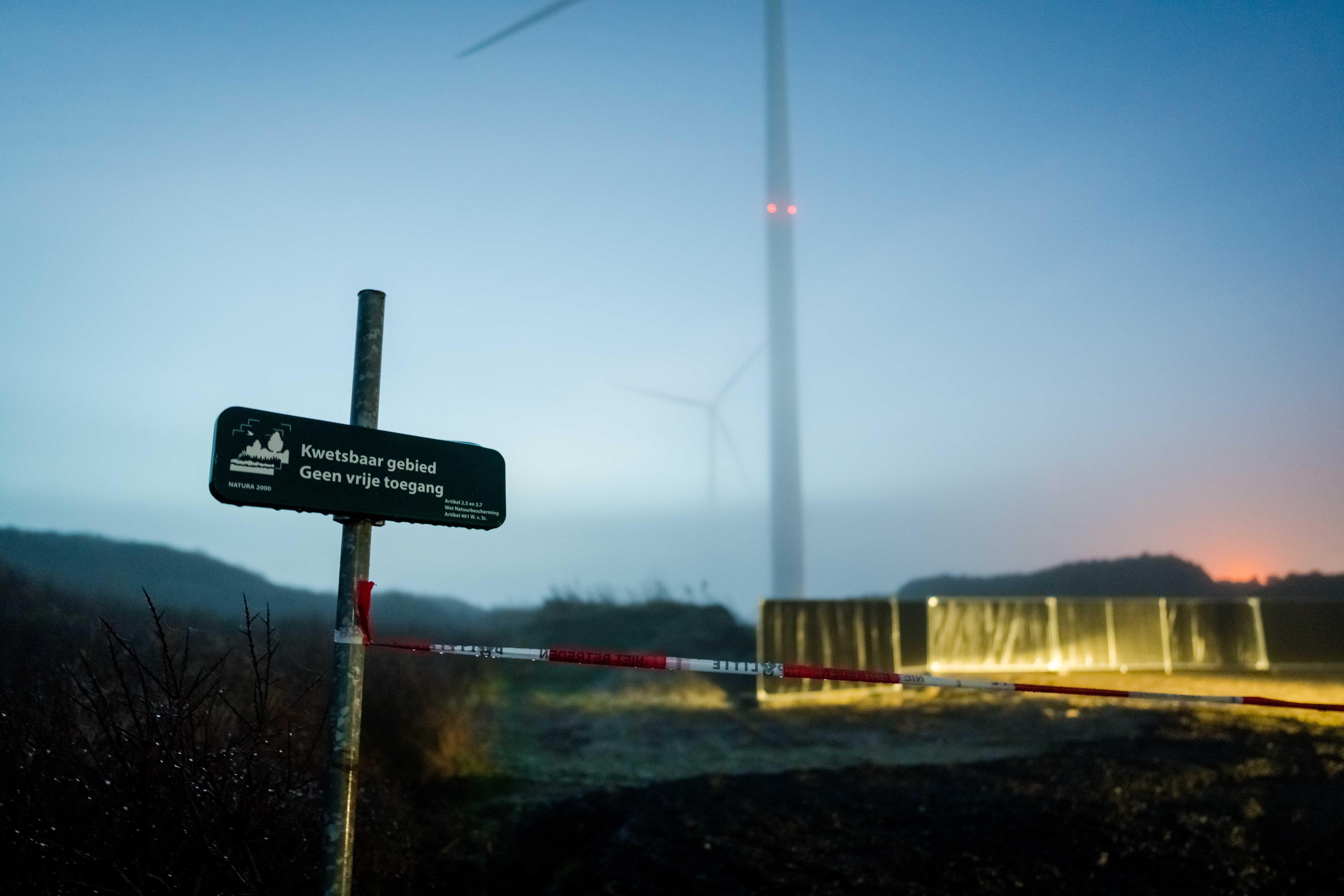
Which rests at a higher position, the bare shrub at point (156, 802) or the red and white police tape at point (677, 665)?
the red and white police tape at point (677, 665)

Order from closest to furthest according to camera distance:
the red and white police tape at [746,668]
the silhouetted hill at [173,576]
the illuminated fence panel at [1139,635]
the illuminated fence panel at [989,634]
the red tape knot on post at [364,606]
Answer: the red tape knot on post at [364,606] → the red and white police tape at [746,668] → the illuminated fence panel at [989,634] → the illuminated fence panel at [1139,635] → the silhouetted hill at [173,576]

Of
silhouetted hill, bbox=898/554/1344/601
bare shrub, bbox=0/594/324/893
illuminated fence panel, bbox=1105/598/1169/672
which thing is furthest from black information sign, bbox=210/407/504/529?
silhouetted hill, bbox=898/554/1344/601

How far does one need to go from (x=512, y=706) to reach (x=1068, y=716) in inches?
376

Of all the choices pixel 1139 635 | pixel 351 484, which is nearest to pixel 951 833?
pixel 351 484

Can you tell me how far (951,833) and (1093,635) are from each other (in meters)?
16.1

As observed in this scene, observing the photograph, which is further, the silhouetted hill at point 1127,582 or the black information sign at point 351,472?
the silhouetted hill at point 1127,582

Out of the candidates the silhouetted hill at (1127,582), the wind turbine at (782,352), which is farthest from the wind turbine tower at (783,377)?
the silhouetted hill at (1127,582)

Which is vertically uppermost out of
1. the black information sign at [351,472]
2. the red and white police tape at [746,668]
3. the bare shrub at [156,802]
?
the black information sign at [351,472]

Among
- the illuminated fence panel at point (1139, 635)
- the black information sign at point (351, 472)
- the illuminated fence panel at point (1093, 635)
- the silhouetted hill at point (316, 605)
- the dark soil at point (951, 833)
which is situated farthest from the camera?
the silhouetted hill at point (316, 605)

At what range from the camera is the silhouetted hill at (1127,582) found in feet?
185

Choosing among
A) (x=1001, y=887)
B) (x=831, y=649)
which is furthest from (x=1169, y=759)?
(x=831, y=649)

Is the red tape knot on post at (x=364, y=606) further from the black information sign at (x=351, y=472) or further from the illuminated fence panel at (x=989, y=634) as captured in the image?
the illuminated fence panel at (x=989, y=634)

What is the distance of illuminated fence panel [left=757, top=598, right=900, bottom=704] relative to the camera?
A: 17.6m

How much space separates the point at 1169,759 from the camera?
11.2m
